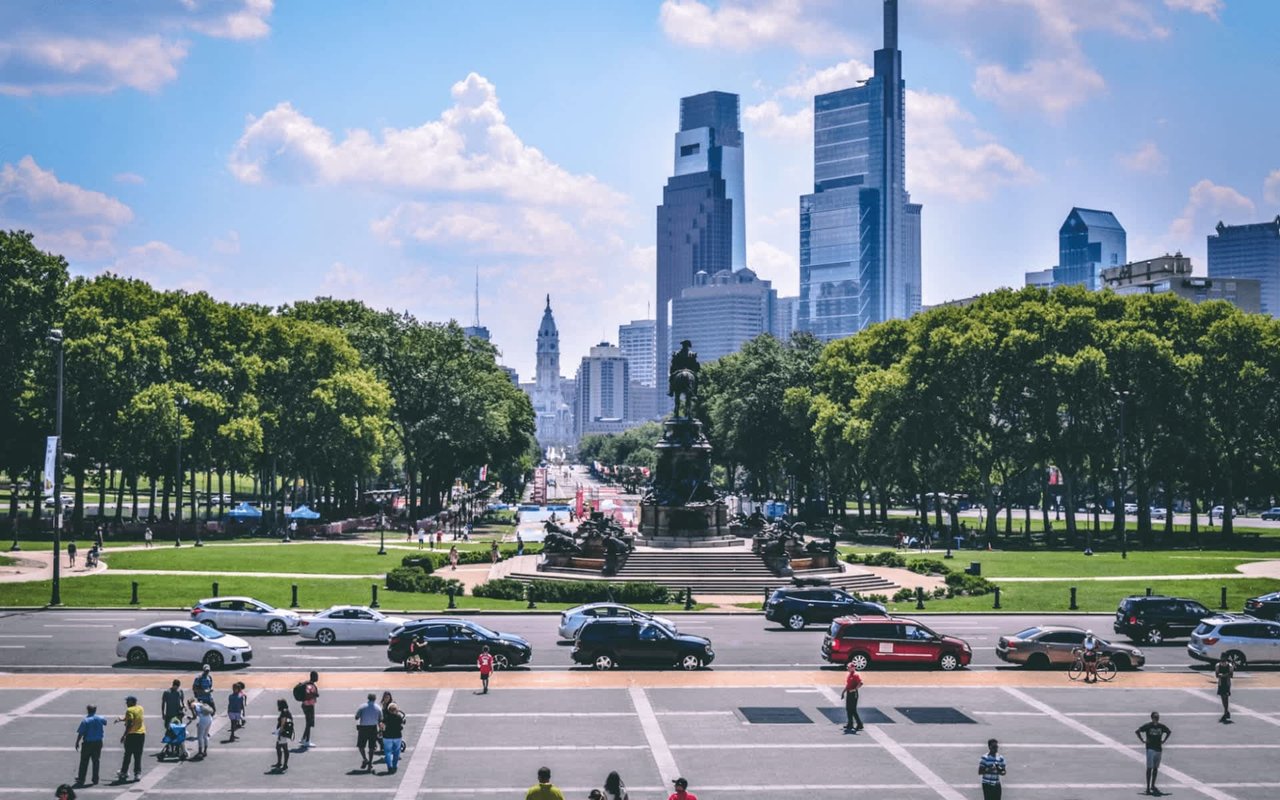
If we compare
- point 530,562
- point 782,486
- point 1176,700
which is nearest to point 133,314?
point 530,562

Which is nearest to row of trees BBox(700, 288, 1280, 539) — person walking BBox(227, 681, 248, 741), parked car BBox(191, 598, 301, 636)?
parked car BBox(191, 598, 301, 636)

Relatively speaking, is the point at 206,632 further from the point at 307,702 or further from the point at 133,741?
the point at 133,741

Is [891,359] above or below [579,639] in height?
above

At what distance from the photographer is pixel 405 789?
24.3 meters

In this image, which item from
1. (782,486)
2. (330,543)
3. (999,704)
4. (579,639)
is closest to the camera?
(999,704)

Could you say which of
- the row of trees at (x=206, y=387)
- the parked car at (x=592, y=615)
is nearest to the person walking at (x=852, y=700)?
the parked car at (x=592, y=615)

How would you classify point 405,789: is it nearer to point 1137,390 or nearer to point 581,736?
point 581,736

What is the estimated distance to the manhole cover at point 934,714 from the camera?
3097cm

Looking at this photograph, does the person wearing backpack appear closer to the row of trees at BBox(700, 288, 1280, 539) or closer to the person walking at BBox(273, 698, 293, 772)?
the person walking at BBox(273, 698, 293, 772)

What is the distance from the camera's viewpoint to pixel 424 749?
27.5 meters

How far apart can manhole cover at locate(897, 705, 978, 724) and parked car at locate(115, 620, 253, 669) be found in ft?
62.1

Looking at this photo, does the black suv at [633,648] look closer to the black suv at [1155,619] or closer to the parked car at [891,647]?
the parked car at [891,647]

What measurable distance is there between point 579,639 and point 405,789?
13.1 meters

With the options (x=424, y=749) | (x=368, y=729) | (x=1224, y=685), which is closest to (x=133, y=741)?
(x=368, y=729)
